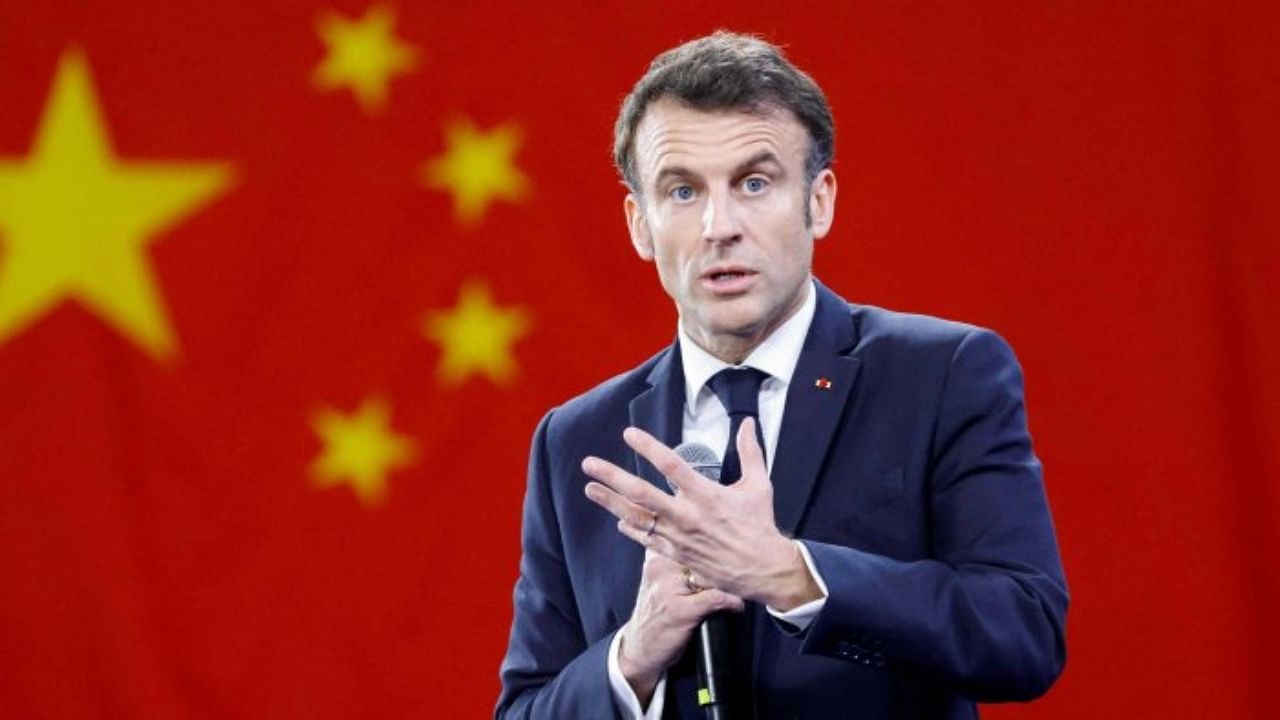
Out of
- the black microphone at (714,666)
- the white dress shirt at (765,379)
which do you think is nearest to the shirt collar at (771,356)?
the white dress shirt at (765,379)

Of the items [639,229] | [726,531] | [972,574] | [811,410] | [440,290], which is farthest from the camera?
[440,290]

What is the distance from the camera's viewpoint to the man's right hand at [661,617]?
1.62m

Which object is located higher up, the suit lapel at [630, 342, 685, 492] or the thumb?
the suit lapel at [630, 342, 685, 492]

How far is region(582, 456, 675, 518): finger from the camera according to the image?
1.57 m

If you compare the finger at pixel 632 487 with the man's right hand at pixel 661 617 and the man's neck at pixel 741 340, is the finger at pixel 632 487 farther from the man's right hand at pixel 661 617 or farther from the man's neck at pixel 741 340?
the man's neck at pixel 741 340

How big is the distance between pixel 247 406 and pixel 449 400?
416mm

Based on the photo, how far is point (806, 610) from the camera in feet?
5.17

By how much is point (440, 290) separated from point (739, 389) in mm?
1541

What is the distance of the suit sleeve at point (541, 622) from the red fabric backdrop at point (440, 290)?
4.06 feet

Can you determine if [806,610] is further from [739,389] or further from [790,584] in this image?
[739,389]

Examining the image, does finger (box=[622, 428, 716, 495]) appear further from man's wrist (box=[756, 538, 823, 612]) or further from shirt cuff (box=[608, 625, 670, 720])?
shirt cuff (box=[608, 625, 670, 720])

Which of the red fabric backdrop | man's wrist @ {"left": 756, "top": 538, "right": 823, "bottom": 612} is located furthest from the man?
the red fabric backdrop

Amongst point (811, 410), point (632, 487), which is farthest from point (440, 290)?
point (632, 487)

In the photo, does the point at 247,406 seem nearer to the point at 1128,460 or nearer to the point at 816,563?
the point at 1128,460
